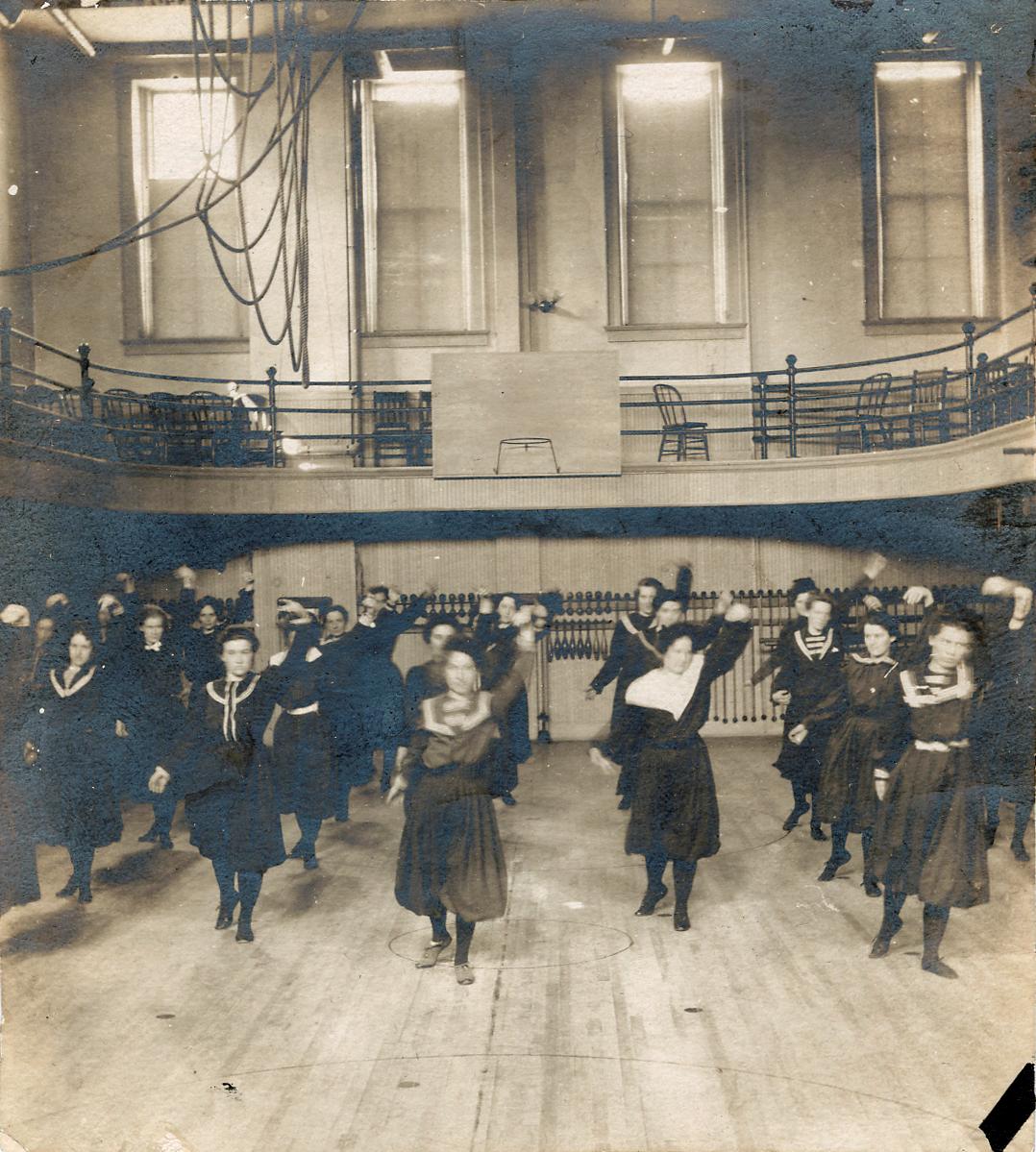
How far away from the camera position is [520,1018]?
14.2ft

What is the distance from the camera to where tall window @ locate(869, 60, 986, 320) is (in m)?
5.59

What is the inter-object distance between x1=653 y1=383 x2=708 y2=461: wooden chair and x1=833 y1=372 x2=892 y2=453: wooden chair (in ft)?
3.38

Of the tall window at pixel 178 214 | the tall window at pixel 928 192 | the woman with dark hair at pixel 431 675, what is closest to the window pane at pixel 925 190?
the tall window at pixel 928 192

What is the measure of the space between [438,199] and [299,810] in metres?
4.50

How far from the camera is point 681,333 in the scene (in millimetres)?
Answer: 7855

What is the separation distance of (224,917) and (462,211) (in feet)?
17.0

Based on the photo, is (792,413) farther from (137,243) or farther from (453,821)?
(137,243)

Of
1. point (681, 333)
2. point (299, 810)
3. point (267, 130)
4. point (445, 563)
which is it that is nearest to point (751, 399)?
point (681, 333)

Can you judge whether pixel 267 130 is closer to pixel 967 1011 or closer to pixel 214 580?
pixel 214 580

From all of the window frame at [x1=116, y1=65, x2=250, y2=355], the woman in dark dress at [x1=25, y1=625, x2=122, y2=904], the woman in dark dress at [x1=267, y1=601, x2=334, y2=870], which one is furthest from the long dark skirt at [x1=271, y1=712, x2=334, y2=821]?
the window frame at [x1=116, y1=65, x2=250, y2=355]

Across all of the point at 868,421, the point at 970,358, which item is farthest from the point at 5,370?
the point at 970,358

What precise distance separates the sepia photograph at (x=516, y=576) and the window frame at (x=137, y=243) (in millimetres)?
50

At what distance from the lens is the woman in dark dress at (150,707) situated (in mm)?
5316

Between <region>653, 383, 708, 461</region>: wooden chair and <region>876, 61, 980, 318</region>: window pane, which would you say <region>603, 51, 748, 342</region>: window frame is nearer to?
<region>653, 383, 708, 461</region>: wooden chair
